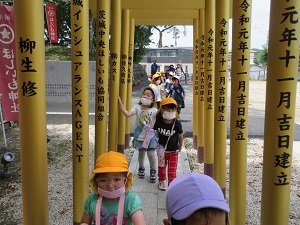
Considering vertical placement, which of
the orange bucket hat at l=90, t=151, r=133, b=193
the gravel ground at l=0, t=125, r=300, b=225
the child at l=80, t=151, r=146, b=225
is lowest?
the gravel ground at l=0, t=125, r=300, b=225

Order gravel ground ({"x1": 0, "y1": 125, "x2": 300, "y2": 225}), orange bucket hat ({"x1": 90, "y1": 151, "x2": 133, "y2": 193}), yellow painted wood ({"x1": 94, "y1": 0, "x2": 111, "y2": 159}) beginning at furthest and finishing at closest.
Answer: gravel ground ({"x1": 0, "y1": 125, "x2": 300, "y2": 225}) < yellow painted wood ({"x1": 94, "y1": 0, "x2": 111, "y2": 159}) < orange bucket hat ({"x1": 90, "y1": 151, "x2": 133, "y2": 193})

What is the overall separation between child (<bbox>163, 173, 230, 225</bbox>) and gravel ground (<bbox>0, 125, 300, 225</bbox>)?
2835 millimetres

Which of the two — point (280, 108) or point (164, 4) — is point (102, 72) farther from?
point (164, 4)

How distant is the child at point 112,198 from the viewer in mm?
2051

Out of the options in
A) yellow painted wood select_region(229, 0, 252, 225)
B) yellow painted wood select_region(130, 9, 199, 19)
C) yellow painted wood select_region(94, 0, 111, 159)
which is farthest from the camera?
yellow painted wood select_region(130, 9, 199, 19)

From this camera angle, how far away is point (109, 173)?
2.05 meters

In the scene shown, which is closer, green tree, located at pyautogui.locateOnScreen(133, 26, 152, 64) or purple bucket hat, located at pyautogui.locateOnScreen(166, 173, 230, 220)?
purple bucket hat, located at pyautogui.locateOnScreen(166, 173, 230, 220)

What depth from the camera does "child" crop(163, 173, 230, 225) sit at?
4.16 feet

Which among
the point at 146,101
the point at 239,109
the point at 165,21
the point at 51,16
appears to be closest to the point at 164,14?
the point at 165,21

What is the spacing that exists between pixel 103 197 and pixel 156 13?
5735mm

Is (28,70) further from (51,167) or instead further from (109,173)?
(51,167)

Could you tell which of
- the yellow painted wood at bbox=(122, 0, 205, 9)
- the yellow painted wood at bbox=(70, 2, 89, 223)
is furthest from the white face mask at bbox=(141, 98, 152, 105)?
the yellow painted wood at bbox=(122, 0, 205, 9)

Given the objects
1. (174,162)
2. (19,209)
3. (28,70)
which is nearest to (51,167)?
(19,209)

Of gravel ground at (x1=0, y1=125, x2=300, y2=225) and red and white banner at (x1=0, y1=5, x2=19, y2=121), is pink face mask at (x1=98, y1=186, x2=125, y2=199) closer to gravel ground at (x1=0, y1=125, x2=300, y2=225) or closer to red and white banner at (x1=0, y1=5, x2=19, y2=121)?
gravel ground at (x1=0, y1=125, x2=300, y2=225)
